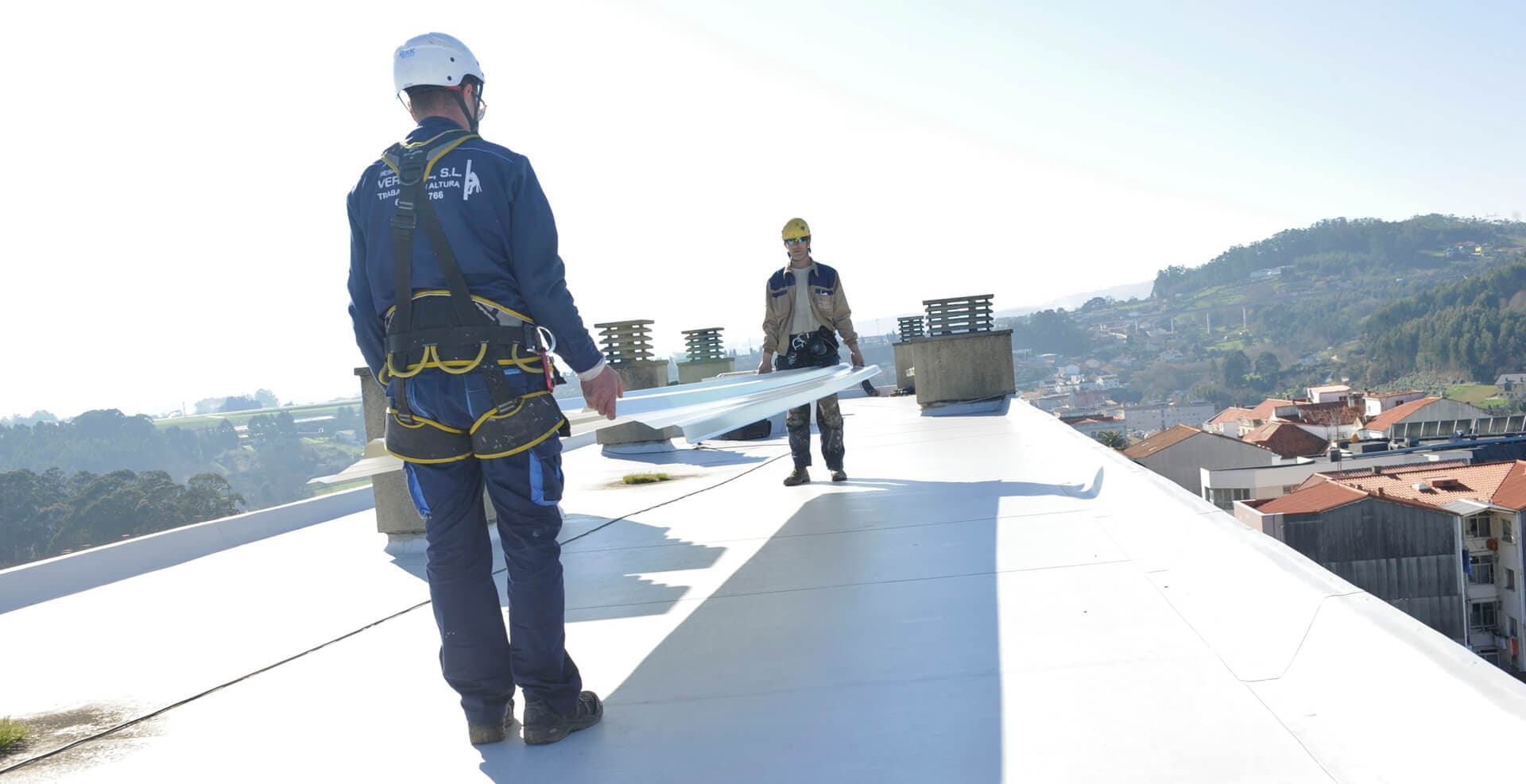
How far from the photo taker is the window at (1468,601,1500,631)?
1330 centimetres

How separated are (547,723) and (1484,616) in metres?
15.8

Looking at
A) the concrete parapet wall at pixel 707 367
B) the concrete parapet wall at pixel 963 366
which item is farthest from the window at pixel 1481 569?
the concrete parapet wall at pixel 707 367

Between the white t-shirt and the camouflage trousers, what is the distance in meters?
0.50

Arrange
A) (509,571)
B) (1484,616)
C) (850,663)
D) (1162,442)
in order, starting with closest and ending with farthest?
(509,571)
(850,663)
(1484,616)
(1162,442)

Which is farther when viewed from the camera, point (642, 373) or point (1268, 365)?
point (1268, 365)

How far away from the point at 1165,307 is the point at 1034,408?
14997 centimetres

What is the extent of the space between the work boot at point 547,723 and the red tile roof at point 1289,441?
3265 centimetres

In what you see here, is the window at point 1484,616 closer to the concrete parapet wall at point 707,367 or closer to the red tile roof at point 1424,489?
the red tile roof at point 1424,489

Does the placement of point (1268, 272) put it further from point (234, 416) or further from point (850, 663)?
point (850, 663)

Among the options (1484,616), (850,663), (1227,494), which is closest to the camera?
(850,663)

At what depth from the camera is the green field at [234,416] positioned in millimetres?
38375

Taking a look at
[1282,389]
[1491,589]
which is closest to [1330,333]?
[1282,389]

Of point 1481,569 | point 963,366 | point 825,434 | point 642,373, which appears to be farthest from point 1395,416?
point 825,434

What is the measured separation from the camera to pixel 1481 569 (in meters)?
13.7
